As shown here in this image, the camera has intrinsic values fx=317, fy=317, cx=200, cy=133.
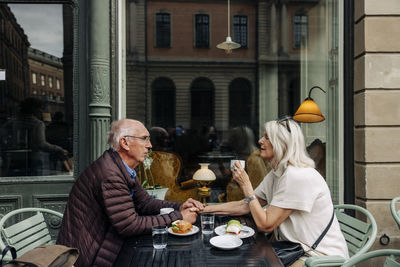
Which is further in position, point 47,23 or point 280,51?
point 280,51

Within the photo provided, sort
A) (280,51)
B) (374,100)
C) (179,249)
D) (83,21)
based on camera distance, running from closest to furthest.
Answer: (179,249) < (374,100) < (83,21) < (280,51)

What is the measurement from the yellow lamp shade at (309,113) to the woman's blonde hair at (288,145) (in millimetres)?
2319

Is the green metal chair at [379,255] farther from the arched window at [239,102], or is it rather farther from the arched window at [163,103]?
the arched window at [239,102]

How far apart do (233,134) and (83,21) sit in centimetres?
384

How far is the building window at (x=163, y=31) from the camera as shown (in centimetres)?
634

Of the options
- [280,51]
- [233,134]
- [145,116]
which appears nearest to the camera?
[145,116]

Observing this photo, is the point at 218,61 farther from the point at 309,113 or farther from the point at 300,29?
the point at 309,113

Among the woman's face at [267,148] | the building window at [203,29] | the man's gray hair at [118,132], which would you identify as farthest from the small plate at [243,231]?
the building window at [203,29]

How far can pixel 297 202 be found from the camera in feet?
6.75

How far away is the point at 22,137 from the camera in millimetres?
4047

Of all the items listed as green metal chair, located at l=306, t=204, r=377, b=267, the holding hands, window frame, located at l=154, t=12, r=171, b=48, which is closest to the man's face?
the holding hands

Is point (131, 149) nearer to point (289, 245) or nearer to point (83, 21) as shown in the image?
point (289, 245)

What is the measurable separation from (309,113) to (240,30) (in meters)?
2.97

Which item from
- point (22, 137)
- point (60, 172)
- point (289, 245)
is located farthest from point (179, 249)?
point (22, 137)
